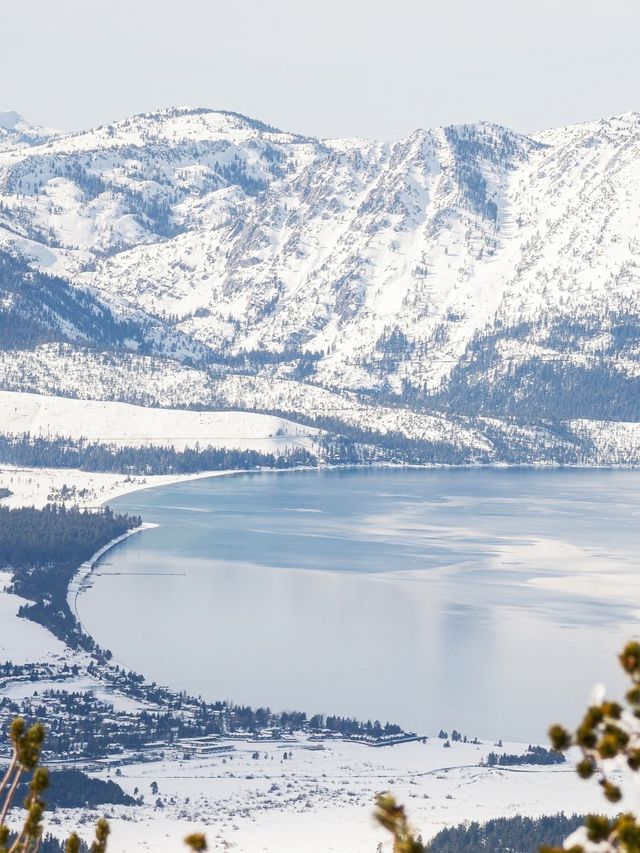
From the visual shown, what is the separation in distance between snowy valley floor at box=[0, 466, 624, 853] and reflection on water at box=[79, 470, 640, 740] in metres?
9.24

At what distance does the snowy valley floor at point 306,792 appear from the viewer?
69500mm

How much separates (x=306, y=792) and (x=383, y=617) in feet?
178

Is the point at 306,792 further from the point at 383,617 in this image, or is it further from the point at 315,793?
the point at 383,617

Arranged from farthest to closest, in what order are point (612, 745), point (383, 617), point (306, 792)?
point (383, 617) < point (306, 792) < point (612, 745)

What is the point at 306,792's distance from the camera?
3083 inches

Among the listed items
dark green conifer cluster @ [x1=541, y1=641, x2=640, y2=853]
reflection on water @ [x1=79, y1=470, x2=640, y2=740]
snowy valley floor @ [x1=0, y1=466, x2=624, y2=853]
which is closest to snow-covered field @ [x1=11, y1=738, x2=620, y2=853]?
snowy valley floor @ [x1=0, y1=466, x2=624, y2=853]

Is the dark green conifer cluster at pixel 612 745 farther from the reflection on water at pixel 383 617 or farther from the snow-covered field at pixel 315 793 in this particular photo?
the reflection on water at pixel 383 617

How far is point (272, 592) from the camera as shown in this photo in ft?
480

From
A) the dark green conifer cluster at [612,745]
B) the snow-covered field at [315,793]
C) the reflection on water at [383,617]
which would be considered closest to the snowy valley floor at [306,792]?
the snow-covered field at [315,793]

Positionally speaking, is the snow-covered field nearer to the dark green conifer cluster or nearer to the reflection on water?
the reflection on water

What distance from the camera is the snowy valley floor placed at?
69.5 metres

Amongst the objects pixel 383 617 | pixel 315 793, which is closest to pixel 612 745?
pixel 315 793

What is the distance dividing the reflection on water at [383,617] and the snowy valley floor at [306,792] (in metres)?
9.24

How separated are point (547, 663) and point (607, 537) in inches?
3201
